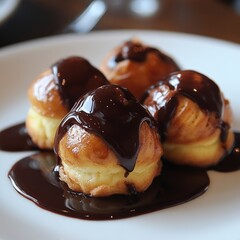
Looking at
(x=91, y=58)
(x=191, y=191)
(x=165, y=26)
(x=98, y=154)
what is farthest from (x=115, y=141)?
(x=165, y=26)

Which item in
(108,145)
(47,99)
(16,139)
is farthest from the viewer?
(16,139)

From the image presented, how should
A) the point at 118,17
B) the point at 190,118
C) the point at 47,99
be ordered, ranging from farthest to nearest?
the point at 118,17, the point at 47,99, the point at 190,118

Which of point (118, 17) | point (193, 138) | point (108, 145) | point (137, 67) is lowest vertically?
point (118, 17)

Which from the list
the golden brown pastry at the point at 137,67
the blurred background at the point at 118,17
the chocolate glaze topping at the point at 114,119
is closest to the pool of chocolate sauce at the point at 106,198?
the chocolate glaze topping at the point at 114,119

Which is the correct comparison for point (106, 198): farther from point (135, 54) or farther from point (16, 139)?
point (135, 54)

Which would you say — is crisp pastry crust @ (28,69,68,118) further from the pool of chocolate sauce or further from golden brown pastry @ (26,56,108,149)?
the pool of chocolate sauce

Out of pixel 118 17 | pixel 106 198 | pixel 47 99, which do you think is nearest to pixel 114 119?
pixel 106 198
